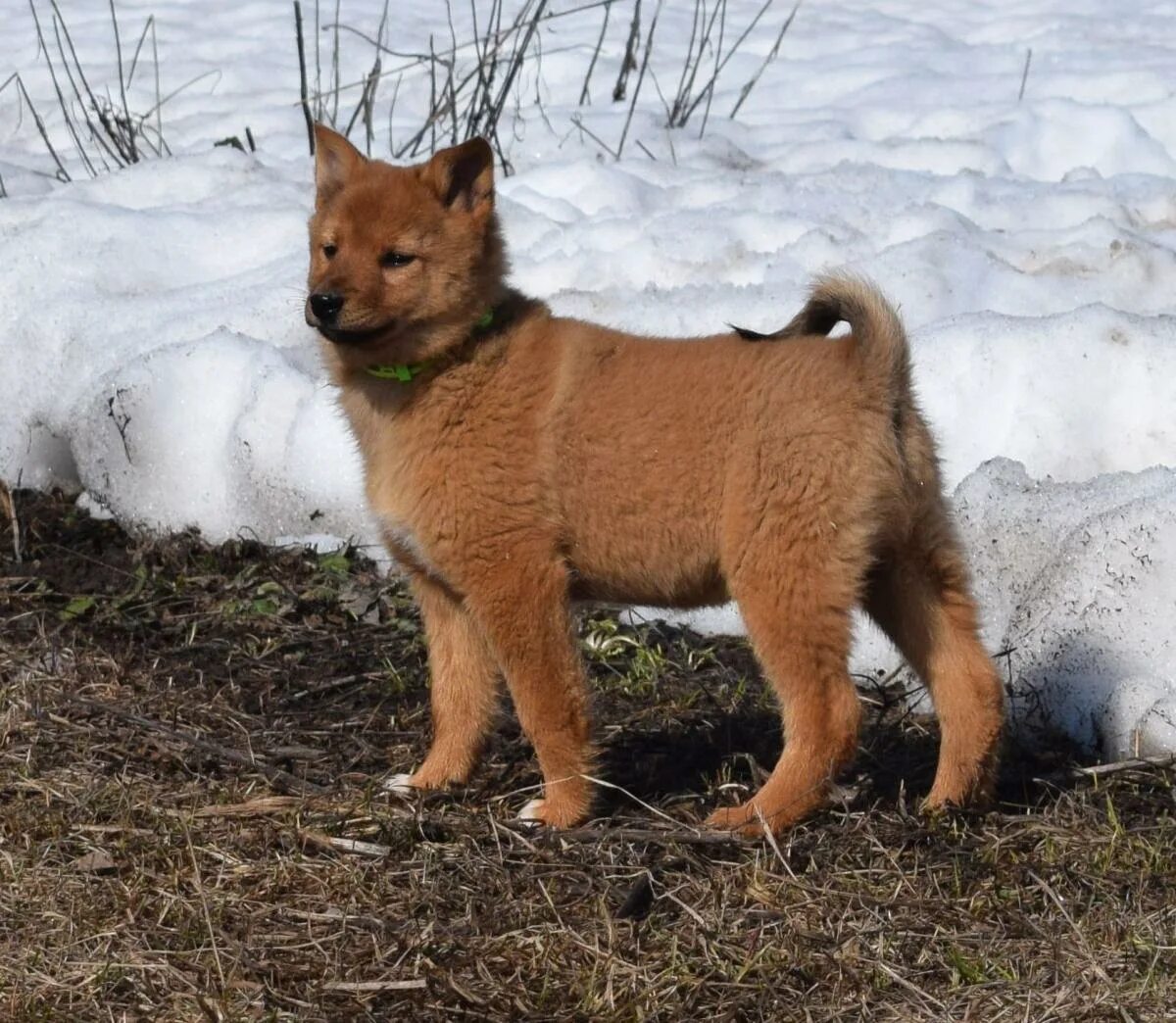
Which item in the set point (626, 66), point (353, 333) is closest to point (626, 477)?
point (353, 333)

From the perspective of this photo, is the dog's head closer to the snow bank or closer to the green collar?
the green collar

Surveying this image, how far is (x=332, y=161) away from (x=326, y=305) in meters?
0.60

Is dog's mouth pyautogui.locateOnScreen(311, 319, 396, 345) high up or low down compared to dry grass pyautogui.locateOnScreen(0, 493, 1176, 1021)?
up

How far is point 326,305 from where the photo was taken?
4012 mm

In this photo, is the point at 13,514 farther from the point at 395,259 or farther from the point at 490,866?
the point at 490,866

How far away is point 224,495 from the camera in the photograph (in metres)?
6.14

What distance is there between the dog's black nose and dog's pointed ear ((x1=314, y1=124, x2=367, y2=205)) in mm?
490

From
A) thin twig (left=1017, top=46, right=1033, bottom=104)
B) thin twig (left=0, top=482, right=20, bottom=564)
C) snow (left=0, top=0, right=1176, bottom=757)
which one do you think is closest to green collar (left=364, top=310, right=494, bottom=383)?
snow (left=0, top=0, right=1176, bottom=757)

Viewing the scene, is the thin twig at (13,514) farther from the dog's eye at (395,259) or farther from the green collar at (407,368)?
the dog's eye at (395,259)

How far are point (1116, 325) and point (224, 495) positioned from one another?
317cm

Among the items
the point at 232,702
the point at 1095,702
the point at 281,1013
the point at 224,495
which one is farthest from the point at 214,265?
the point at 281,1013

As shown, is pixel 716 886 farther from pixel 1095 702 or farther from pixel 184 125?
pixel 184 125

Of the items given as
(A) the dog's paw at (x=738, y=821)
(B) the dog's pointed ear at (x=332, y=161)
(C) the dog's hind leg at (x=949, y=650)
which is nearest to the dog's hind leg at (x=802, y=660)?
(A) the dog's paw at (x=738, y=821)

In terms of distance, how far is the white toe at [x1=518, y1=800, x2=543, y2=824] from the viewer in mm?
4055
